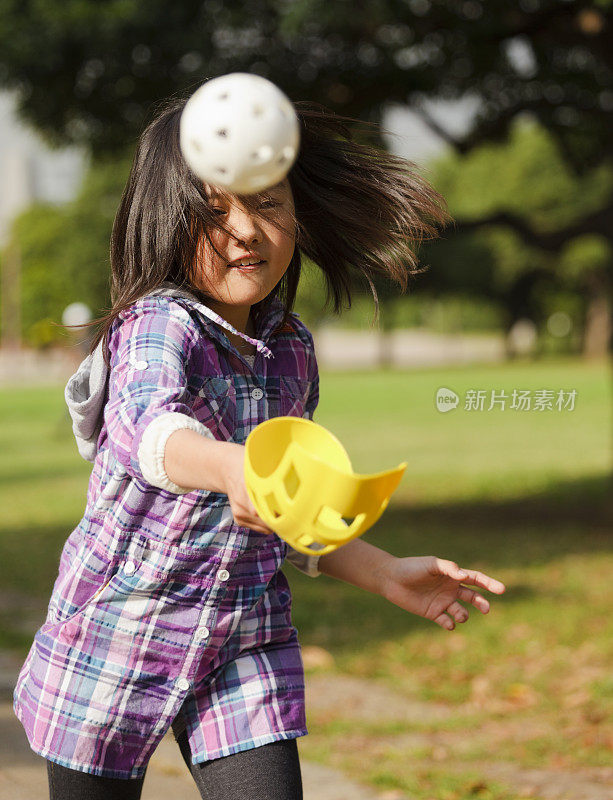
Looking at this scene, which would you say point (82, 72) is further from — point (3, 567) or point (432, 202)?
point (432, 202)

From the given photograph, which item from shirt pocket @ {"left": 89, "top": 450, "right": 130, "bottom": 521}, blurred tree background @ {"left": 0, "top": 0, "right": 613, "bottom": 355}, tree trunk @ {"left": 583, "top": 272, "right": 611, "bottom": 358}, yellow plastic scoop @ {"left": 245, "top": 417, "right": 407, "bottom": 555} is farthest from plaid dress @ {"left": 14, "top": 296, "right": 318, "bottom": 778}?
tree trunk @ {"left": 583, "top": 272, "right": 611, "bottom": 358}

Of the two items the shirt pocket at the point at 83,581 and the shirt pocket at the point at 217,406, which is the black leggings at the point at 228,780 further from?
the shirt pocket at the point at 217,406

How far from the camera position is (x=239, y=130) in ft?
4.58

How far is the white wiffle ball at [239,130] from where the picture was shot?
4.59 ft

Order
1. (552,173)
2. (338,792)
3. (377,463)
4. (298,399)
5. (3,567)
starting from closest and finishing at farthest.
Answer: (298,399)
(338,792)
(3,567)
(377,463)
(552,173)

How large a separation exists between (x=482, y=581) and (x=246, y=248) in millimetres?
718

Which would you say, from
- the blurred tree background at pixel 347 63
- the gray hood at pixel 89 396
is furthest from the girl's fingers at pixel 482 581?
the blurred tree background at pixel 347 63

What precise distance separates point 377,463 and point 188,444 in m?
13.4

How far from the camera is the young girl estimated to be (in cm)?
185

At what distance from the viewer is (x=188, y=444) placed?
1.47 meters

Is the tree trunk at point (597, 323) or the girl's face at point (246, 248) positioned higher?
the girl's face at point (246, 248)

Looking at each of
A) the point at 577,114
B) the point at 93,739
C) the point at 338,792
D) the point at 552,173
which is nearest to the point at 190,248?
the point at 93,739

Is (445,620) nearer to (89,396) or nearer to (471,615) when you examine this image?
(89,396)

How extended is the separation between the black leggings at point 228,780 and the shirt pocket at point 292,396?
0.61 meters
